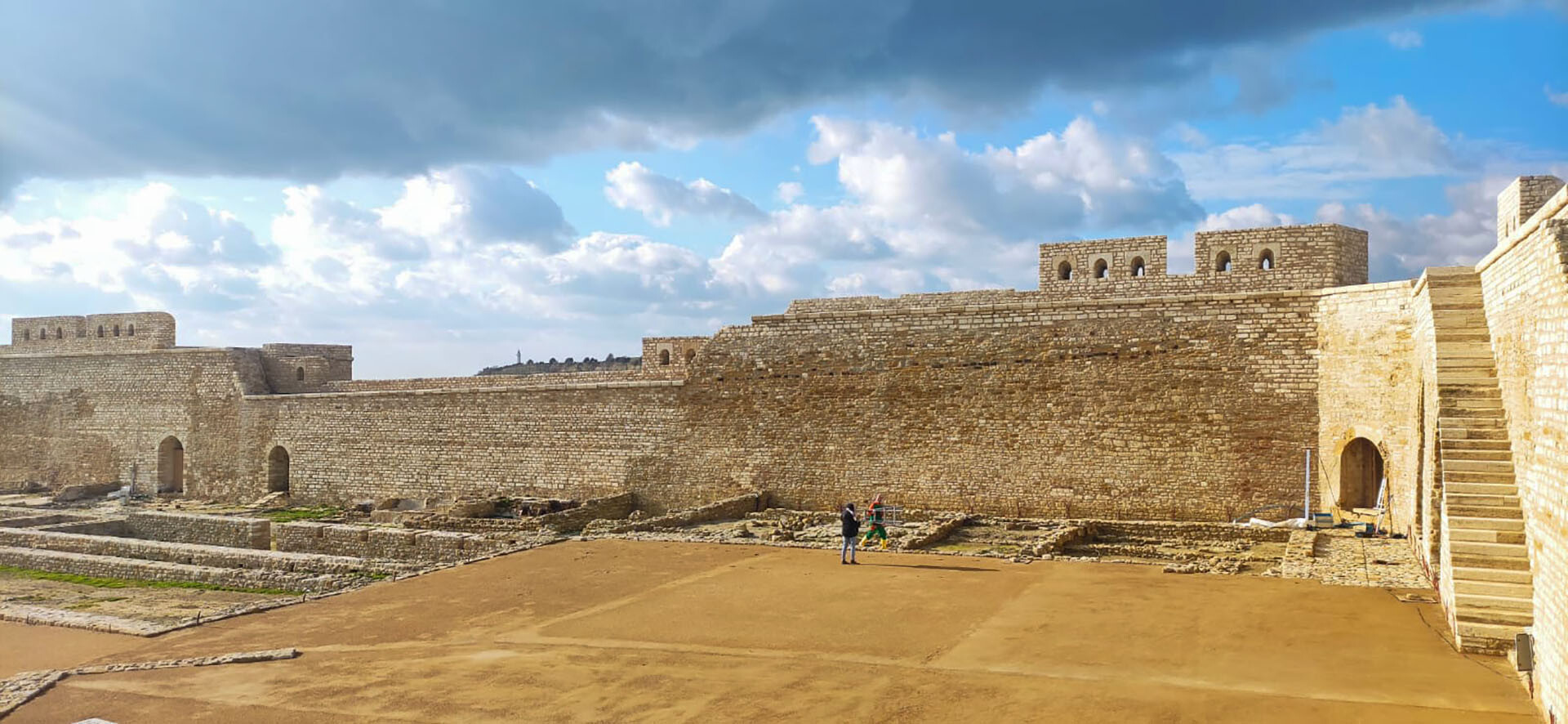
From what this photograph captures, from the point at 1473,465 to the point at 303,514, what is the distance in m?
23.3

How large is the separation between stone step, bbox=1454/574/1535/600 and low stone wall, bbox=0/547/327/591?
43.0ft

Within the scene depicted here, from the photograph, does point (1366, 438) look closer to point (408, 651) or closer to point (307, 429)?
point (408, 651)

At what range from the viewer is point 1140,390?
60.3ft

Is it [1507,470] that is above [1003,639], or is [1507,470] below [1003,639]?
above

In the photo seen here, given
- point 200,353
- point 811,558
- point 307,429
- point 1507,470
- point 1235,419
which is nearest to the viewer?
point 1507,470

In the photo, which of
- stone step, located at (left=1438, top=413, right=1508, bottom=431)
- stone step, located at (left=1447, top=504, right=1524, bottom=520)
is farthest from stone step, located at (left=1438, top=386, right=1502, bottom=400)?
stone step, located at (left=1447, top=504, right=1524, bottom=520)

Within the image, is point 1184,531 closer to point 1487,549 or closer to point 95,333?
point 1487,549

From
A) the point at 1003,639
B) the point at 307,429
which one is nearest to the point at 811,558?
the point at 1003,639

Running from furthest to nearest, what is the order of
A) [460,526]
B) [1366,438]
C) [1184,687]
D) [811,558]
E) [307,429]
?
[307,429], [460,526], [1366,438], [811,558], [1184,687]

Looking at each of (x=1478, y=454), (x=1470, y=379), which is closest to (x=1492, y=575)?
(x=1478, y=454)

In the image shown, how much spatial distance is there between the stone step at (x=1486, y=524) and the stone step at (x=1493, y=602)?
2.21 ft

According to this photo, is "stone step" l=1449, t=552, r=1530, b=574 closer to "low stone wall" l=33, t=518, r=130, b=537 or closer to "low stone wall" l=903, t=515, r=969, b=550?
"low stone wall" l=903, t=515, r=969, b=550

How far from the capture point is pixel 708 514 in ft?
65.7

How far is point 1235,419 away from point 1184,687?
10.4 m
